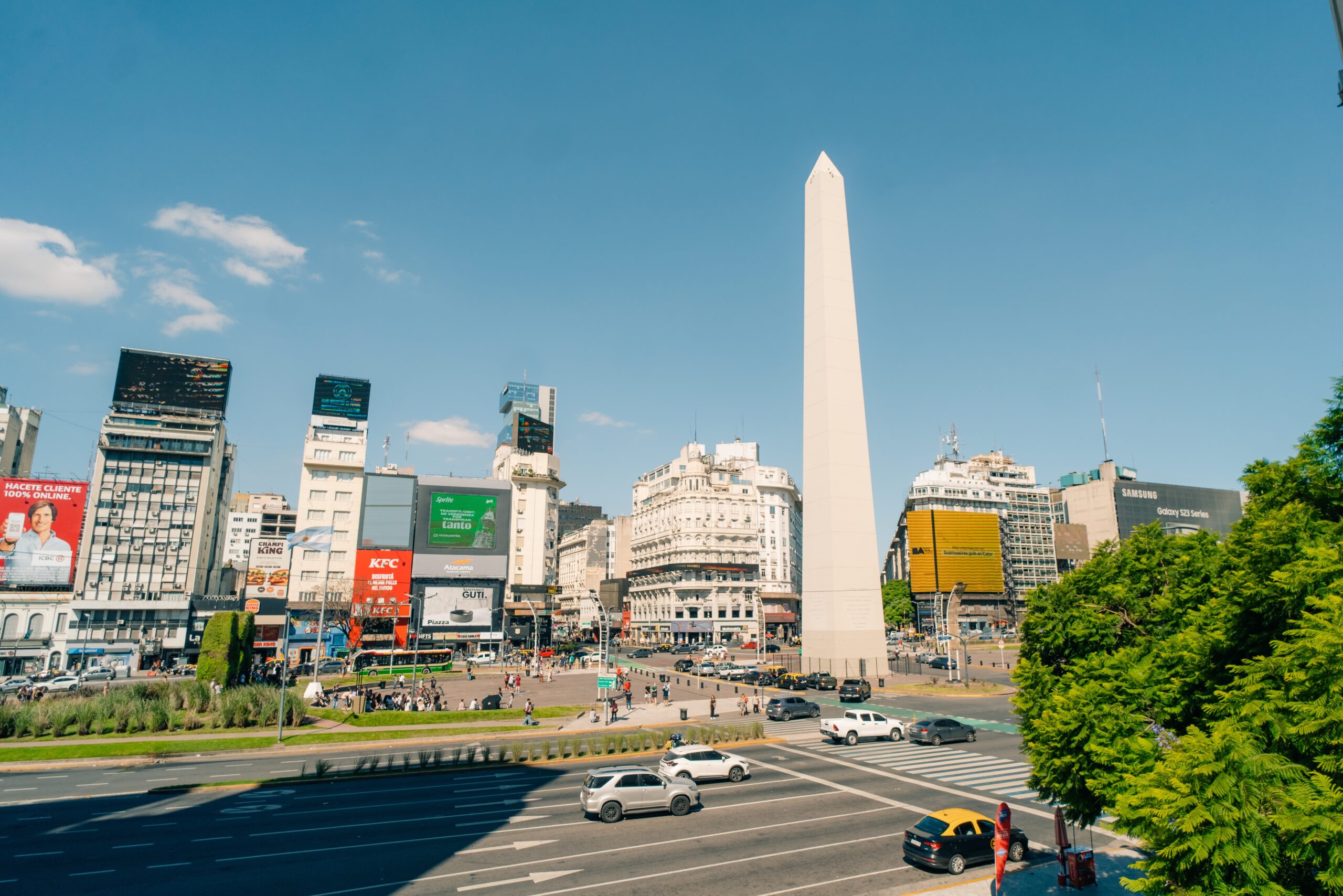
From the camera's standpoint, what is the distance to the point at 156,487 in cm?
8888

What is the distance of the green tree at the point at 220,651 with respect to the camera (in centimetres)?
4234

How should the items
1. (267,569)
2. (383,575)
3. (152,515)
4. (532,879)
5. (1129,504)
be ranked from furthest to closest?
(1129,504), (383,575), (152,515), (267,569), (532,879)

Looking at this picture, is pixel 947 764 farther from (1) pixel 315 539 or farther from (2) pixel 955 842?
(1) pixel 315 539

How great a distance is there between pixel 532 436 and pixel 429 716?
90279 millimetres

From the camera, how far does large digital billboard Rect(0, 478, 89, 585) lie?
7419 cm

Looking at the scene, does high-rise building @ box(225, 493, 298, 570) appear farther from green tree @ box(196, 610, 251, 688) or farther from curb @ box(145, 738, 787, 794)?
curb @ box(145, 738, 787, 794)

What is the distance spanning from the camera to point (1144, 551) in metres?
16.0

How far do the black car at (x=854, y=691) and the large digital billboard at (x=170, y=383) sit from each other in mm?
88088

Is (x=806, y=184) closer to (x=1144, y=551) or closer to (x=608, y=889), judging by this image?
(x=1144, y=551)

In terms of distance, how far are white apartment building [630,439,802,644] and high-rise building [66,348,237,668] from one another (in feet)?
230

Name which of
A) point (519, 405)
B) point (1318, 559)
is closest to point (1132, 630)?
point (1318, 559)

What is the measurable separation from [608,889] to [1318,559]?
45.9 feet

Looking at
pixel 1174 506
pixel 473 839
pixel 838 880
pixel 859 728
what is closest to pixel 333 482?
pixel 859 728

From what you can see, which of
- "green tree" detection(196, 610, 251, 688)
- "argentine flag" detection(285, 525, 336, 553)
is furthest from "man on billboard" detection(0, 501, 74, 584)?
"green tree" detection(196, 610, 251, 688)
